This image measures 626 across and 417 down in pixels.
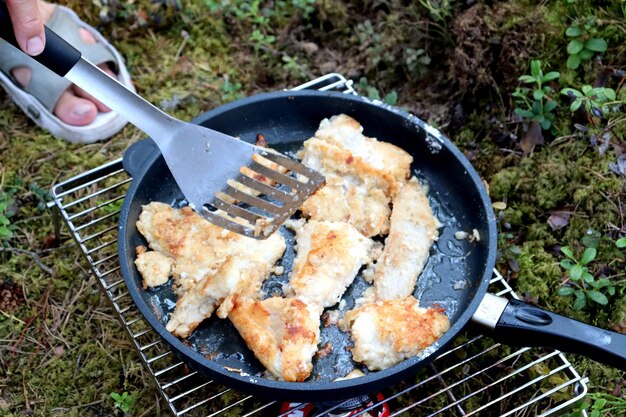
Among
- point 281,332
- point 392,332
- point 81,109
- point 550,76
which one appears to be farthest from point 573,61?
point 81,109

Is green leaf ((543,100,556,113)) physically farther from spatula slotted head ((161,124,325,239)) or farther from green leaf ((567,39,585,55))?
spatula slotted head ((161,124,325,239))

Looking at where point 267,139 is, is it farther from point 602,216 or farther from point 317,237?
point 602,216

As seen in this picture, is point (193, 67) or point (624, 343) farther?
point (193, 67)

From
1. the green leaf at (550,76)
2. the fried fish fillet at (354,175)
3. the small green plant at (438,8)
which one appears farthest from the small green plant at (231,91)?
the green leaf at (550,76)

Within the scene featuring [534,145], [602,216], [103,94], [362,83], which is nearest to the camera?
[103,94]

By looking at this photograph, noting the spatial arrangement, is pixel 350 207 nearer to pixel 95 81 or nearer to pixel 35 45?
pixel 95 81

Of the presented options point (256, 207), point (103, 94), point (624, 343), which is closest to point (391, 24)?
point (256, 207)

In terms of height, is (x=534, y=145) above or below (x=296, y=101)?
below
